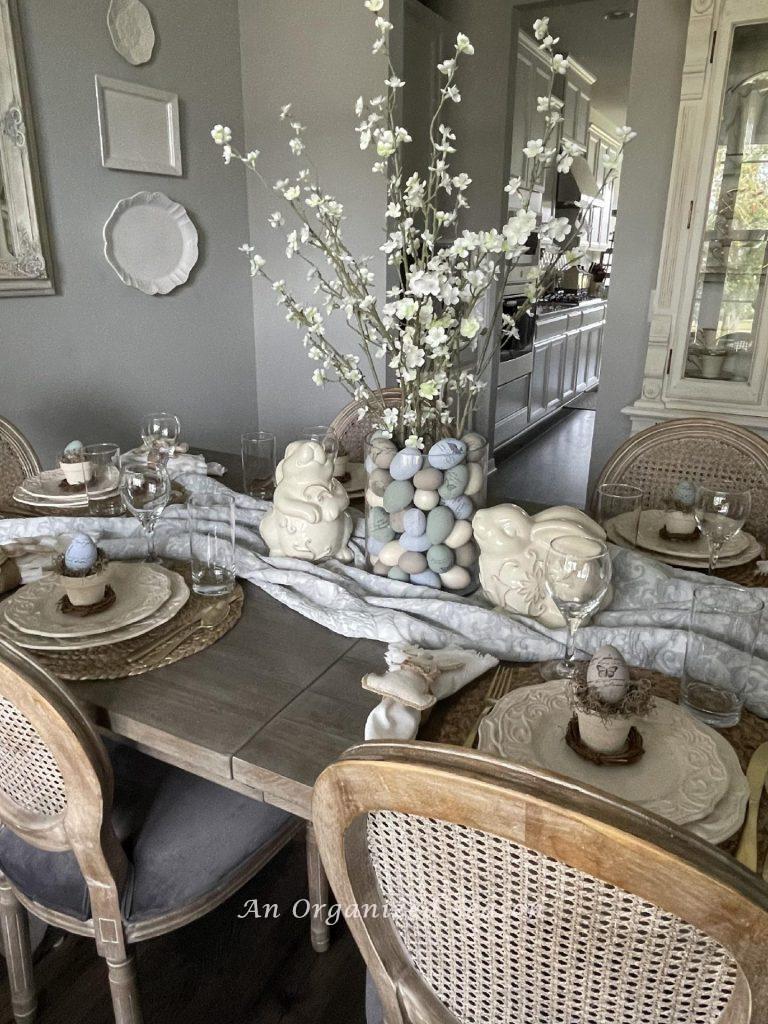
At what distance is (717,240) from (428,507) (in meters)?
2.01

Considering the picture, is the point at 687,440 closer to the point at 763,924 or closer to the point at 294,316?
the point at 294,316

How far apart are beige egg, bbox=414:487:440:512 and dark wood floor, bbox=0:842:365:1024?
37.4 inches

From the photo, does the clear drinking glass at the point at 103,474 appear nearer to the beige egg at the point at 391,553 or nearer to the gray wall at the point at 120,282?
the beige egg at the point at 391,553

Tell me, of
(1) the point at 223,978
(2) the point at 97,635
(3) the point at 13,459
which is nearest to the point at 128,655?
(2) the point at 97,635

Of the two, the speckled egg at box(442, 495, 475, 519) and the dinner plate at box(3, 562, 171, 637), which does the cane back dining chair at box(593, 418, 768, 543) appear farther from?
the dinner plate at box(3, 562, 171, 637)

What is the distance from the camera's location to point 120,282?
9.07 ft

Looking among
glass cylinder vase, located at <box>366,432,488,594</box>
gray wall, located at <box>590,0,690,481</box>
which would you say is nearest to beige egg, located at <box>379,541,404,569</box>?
glass cylinder vase, located at <box>366,432,488,594</box>

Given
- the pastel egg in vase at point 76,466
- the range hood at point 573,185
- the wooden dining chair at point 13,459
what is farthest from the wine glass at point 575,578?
the range hood at point 573,185

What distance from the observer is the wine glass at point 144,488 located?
126 cm

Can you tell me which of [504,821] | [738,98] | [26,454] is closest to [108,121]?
[26,454]

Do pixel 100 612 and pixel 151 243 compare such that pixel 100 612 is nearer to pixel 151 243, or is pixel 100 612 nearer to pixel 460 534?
pixel 460 534

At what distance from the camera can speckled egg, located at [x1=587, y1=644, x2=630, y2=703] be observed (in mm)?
748

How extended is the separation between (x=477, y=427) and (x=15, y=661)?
352cm

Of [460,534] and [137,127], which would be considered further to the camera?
[137,127]
